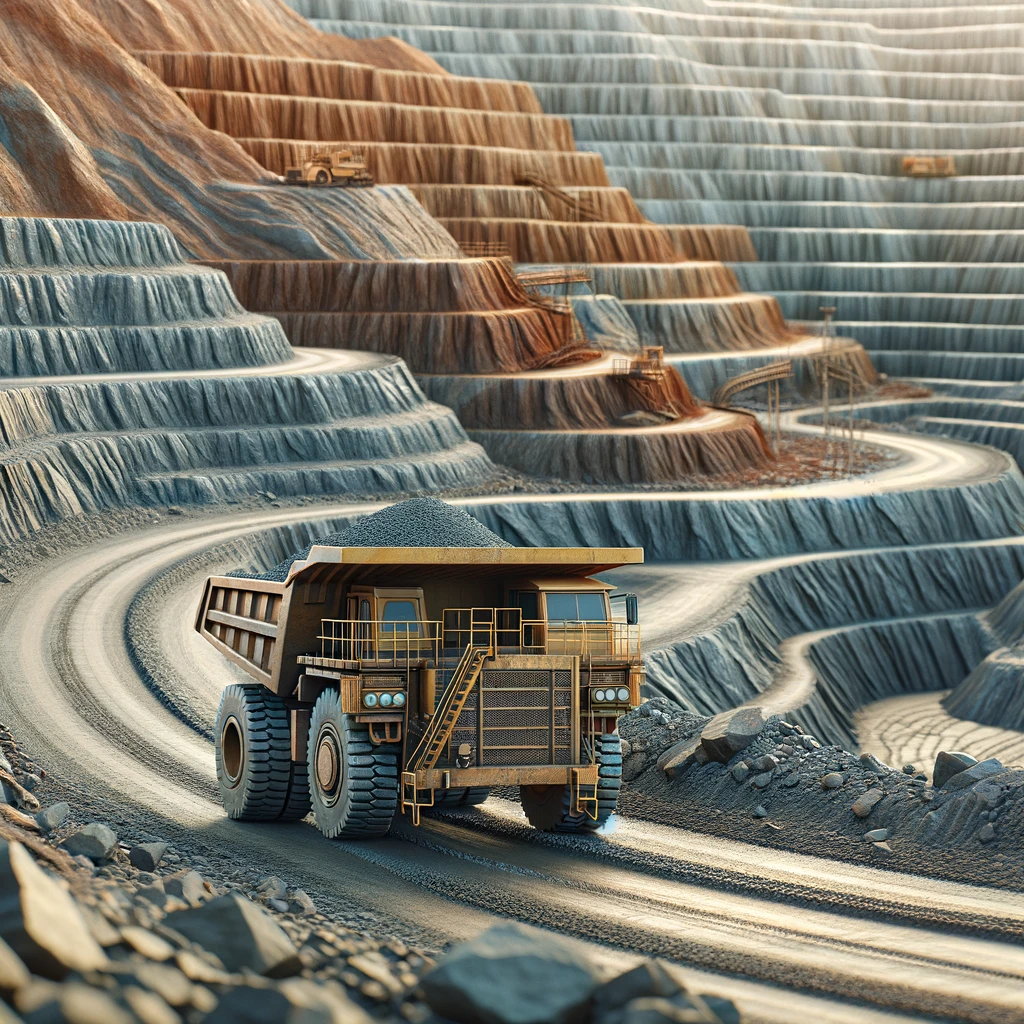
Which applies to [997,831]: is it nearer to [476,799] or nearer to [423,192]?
[476,799]

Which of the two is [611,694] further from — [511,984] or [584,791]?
[511,984]

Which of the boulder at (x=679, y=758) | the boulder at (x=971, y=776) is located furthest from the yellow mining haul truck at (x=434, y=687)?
the boulder at (x=971, y=776)

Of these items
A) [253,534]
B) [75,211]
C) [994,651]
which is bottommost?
[994,651]

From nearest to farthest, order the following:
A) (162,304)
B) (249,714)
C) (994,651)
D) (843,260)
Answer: (249,714) < (994,651) < (162,304) < (843,260)

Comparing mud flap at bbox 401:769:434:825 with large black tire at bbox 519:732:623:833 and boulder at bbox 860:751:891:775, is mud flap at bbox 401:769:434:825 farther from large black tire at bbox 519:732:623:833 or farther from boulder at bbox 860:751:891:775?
boulder at bbox 860:751:891:775

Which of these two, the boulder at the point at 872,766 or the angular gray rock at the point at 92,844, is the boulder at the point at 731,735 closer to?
the boulder at the point at 872,766

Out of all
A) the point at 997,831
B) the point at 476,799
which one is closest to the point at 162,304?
the point at 476,799

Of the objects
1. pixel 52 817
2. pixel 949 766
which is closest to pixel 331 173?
pixel 949 766
